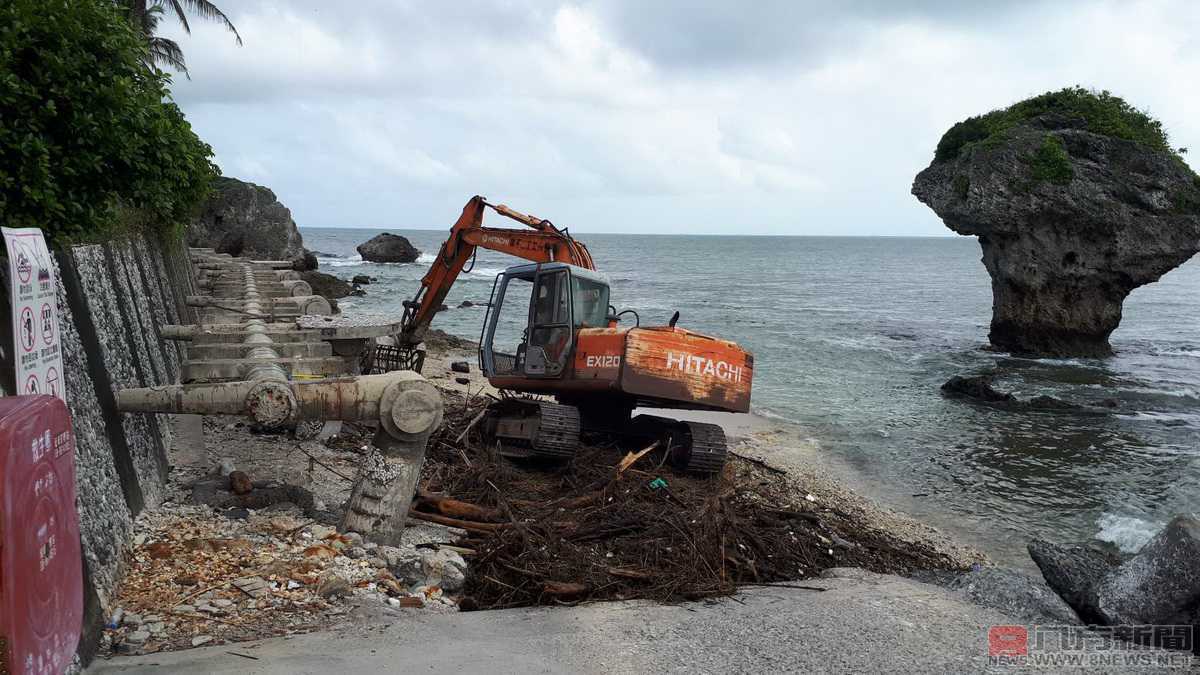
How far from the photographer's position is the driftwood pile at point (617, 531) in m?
7.22

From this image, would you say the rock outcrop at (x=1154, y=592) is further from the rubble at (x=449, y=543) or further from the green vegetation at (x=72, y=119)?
the green vegetation at (x=72, y=119)

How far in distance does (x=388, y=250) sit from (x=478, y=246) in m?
80.5

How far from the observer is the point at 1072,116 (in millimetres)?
31672

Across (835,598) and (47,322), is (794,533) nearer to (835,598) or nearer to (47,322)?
(835,598)

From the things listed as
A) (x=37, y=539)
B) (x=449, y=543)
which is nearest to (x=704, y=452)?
(x=449, y=543)

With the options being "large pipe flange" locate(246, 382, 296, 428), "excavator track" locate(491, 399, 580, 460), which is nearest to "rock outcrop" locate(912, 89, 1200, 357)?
"excavator track" locate(491, 399, 580, 460)

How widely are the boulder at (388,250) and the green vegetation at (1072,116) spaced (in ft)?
220

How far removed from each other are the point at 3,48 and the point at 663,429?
903 cm

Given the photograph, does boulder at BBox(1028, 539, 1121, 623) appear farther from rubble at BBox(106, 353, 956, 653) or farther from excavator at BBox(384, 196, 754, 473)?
excavator at BBox(384, 196, 754, 473)

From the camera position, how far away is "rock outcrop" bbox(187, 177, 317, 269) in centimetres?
4956

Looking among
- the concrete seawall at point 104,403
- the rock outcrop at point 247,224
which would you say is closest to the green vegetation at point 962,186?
the concrete seawall at point 104,403

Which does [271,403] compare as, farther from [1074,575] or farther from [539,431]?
[1074,575]

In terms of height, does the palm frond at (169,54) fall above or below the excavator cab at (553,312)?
above

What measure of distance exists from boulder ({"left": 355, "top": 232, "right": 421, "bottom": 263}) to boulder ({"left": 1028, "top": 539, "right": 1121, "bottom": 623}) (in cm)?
8747
